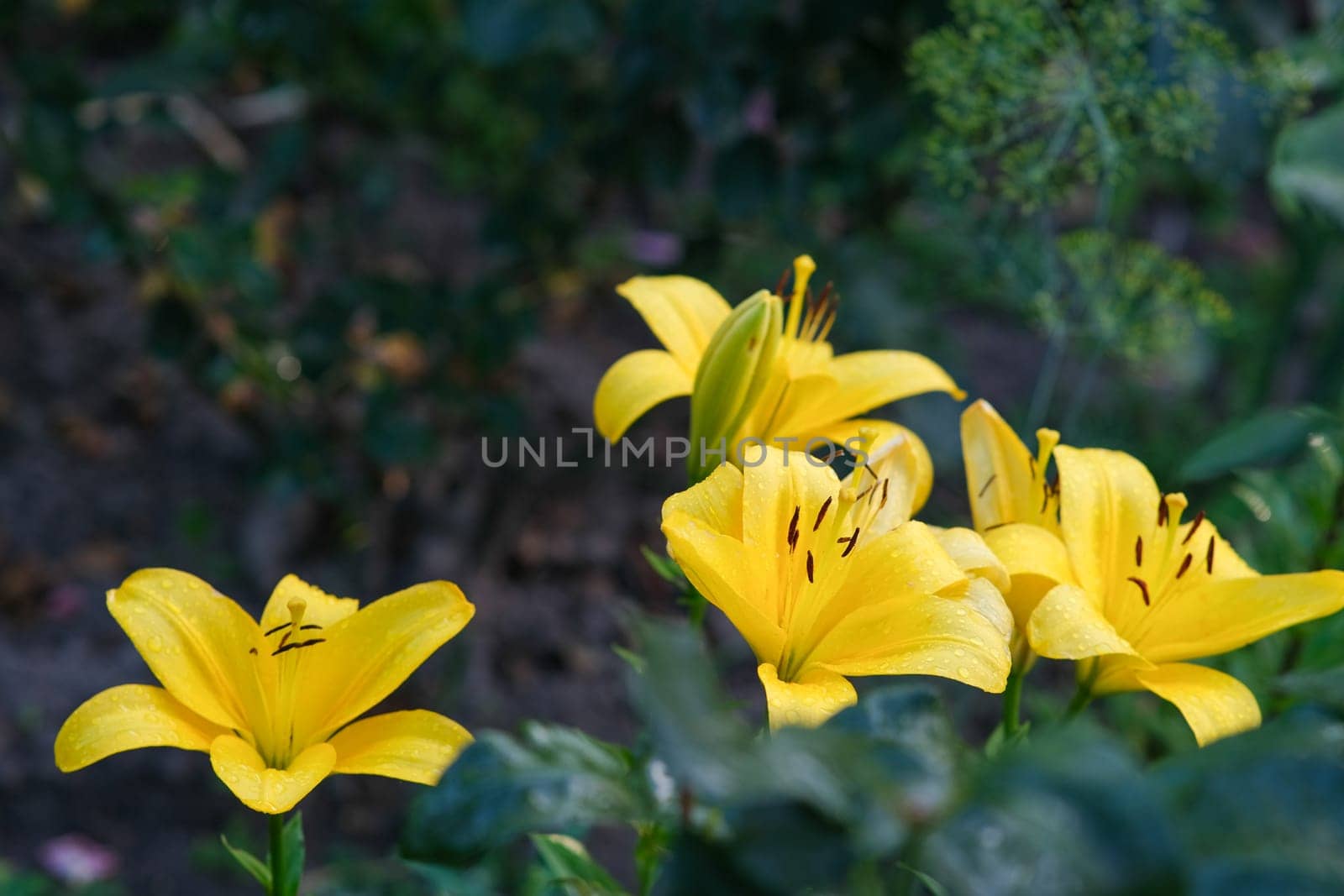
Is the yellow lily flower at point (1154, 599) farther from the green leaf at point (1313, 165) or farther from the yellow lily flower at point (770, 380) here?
the green leaf at point (1313, 165)

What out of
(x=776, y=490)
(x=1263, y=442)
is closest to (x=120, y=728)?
(x=776, y=490)

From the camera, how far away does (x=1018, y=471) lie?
2.12 ft

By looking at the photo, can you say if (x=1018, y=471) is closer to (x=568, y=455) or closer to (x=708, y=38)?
(x=708, y=38)

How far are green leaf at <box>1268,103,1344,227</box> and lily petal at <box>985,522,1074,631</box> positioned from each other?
44 centimetres

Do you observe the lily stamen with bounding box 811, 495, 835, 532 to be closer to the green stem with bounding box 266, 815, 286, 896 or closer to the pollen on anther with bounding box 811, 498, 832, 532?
the pollen on anther with bounding box 811, 498, 832, 532

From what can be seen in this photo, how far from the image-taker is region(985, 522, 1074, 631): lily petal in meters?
0.58

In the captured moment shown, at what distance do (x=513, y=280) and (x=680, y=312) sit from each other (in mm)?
823

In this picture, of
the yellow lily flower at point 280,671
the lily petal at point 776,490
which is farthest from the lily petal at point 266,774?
the lily petal at point 776,490

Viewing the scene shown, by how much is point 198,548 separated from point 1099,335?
143 cm

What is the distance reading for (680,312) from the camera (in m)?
0.75

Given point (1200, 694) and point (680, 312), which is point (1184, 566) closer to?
point (1200, 694)

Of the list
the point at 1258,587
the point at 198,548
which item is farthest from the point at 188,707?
the point at 198,548

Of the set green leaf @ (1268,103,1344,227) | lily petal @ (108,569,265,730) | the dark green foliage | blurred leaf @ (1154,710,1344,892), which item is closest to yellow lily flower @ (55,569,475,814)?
lily petal @ (108,569,265,730)

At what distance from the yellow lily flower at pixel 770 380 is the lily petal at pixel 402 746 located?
0.21m
